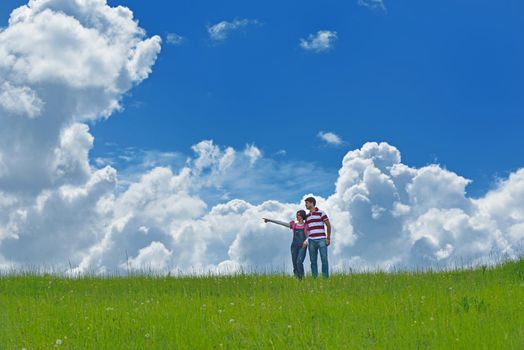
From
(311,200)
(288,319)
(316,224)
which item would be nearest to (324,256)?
(316,224)

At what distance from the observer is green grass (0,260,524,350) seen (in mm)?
11367

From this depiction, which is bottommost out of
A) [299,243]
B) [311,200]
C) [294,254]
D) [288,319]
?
[288,319]

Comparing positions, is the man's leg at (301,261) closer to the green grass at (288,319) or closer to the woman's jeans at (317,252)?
the woman's jeans at (317,252)

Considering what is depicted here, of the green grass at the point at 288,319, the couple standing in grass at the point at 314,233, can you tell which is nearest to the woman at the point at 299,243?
the couple standing in grass at the point at 314,233

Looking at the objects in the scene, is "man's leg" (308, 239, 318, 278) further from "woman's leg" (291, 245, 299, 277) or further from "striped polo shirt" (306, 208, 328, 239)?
"woman's leg" (291, 245, 299, 277)

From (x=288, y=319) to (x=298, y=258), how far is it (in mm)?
9304

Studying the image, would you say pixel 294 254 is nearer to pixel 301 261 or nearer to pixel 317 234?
pixel 301 261

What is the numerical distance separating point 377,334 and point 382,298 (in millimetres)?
4143

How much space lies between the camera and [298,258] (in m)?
22.5

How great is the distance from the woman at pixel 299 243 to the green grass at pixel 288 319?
2.70 m

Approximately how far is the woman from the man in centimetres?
60

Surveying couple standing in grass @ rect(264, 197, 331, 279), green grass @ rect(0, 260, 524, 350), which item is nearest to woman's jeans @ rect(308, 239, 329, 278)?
couple standing in grass @ rect(264, 197, 331, 279)

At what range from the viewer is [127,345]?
455 inches

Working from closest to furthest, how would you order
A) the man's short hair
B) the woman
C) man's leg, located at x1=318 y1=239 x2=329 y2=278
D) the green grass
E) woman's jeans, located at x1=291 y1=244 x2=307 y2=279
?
the green grass → man's leg, located at x1=318 y1=239 x2=329 y2=278 → the man's short hair → the woman → woman's jeans, located at x1=291 y1=244 x2=307 y2=279
